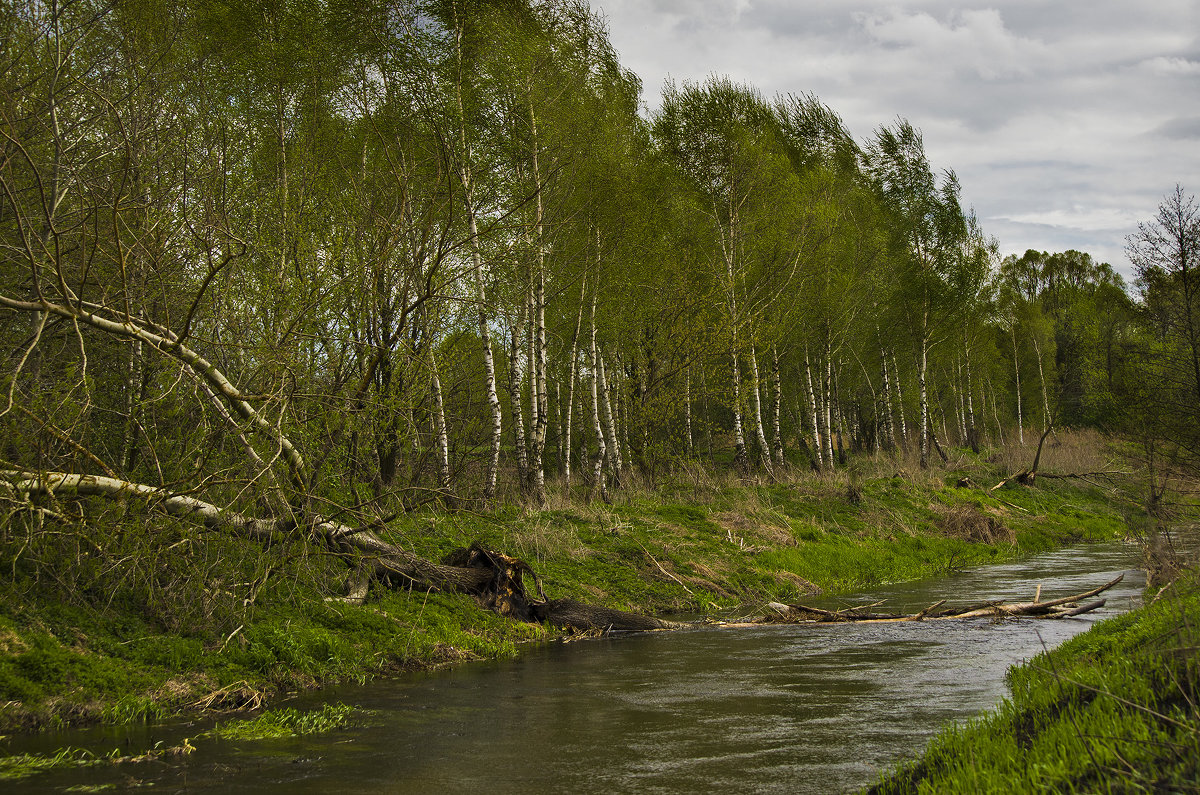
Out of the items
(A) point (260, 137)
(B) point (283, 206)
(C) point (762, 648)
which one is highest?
(A) point (260, 137)

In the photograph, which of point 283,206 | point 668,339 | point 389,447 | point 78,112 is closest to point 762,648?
point 389,447

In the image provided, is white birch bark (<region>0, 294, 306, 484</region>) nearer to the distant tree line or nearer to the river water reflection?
the distant tree line

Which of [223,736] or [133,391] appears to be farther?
[133,391]

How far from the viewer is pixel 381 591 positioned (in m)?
12.7

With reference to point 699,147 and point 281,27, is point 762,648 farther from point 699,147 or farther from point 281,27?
point 699,147

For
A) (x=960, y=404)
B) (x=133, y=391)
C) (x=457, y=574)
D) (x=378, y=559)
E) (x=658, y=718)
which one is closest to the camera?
(x=658, y=718)

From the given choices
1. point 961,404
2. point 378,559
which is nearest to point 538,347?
point 378,559

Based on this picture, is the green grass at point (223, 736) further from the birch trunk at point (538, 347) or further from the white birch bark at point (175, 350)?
the birch trunk at point (538, 347)

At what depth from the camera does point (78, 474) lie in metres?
8.99

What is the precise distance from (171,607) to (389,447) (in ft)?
17.8

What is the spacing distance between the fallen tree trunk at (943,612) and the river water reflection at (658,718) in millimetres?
416

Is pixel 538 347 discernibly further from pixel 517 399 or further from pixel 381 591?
pixel 381 591

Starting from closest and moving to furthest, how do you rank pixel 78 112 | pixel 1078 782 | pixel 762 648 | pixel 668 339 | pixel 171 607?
pixel 1078 782
pixel 171 607
pixel 78 112
pixel 762 648
pixel 668 339

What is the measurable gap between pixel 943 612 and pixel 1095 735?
10961 mm
